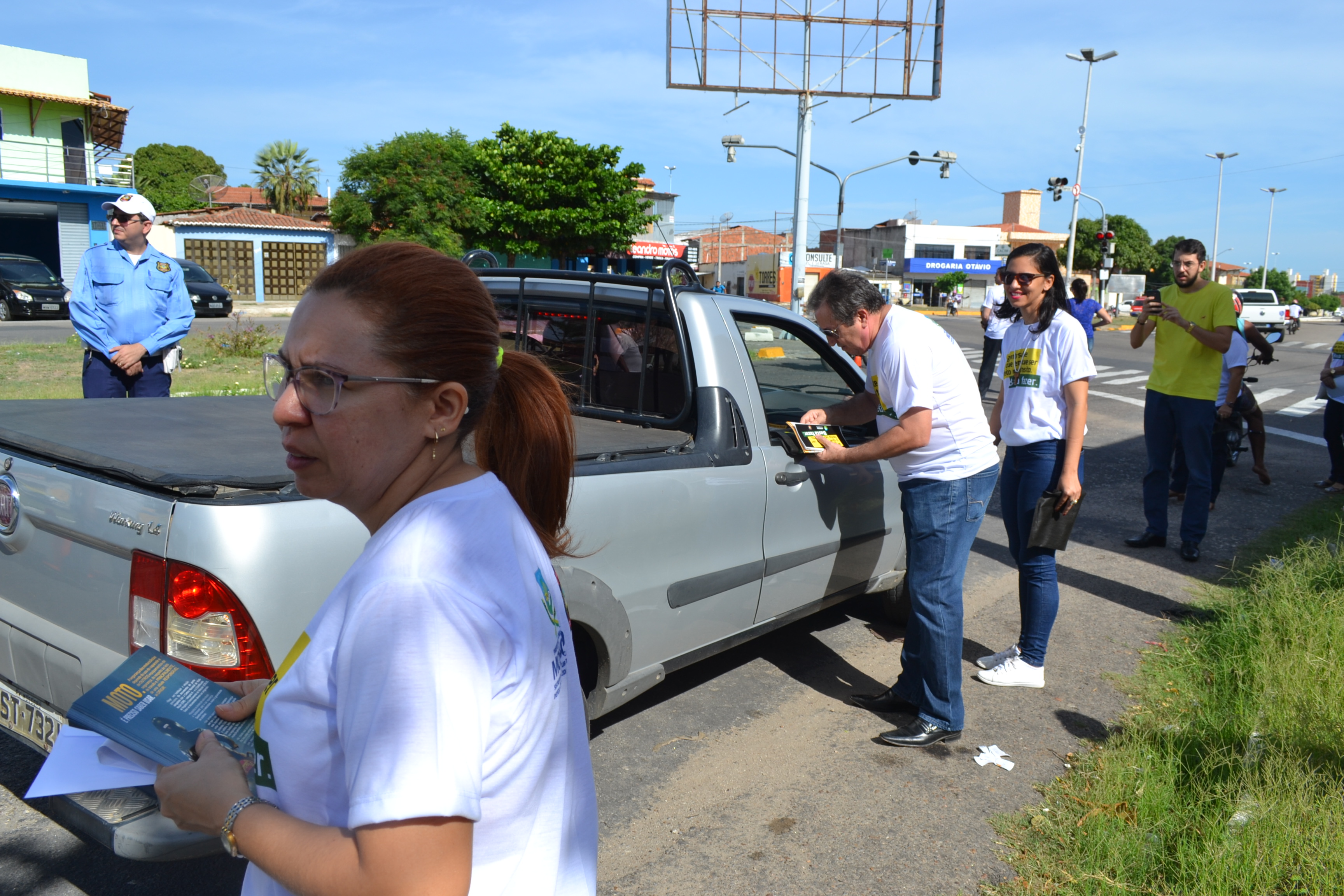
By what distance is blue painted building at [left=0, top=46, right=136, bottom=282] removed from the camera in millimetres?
32438

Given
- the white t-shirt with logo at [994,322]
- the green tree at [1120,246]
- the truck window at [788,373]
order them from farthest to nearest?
1. the green tree at [1120,246]
2. the white t-shirt with logo at [994,322]
3. the truck window at [788,373]

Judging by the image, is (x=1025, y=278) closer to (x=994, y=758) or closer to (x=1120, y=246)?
(x=994, y=758)

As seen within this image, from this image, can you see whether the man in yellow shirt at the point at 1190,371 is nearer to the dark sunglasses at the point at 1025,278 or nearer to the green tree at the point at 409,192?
the dark sunglasses at the point at 1025,278

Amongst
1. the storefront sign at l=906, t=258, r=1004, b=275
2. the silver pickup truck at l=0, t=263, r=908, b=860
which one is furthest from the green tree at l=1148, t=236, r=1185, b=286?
the silver pickup truck at l=0, t=263, r=908, b=860

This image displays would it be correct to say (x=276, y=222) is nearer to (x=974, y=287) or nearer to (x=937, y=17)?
(x=937, y=17)

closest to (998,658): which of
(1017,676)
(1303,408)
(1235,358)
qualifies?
(1017,676)

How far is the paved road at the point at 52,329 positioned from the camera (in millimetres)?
18491

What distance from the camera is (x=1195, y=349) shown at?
6.13 meters

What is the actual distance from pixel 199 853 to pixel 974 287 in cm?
8951

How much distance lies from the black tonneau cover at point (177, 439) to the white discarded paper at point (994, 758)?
5.57 ft

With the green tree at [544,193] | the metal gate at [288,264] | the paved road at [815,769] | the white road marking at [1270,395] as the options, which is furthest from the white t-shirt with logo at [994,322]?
the metal gate at [288,264]

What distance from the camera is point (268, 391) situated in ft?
5.29

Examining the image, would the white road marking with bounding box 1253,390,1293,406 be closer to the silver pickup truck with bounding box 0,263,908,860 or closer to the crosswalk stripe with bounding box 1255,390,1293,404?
the crosswalk stripe with bounding box 1255,390,1293,404

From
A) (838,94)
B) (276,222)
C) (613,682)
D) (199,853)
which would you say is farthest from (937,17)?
(276,222)
